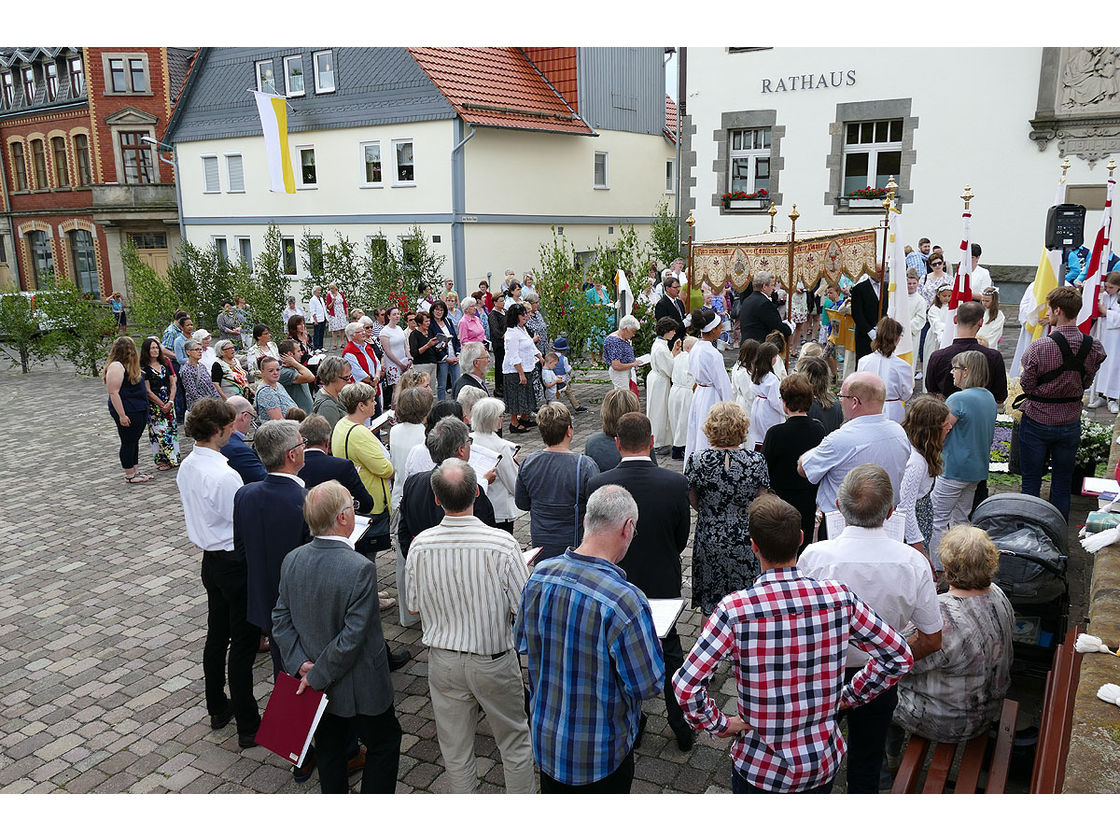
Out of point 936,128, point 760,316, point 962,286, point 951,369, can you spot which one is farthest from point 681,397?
point 936,128

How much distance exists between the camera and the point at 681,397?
9.52 meters

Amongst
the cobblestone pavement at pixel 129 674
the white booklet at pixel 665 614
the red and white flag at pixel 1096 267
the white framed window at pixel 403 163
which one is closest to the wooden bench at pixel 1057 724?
the cobblestone pavement at pixel 129 674

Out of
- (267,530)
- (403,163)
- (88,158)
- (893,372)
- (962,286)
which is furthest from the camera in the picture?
(88,158)

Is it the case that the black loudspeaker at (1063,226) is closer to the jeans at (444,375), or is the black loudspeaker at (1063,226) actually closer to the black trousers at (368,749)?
the jeans at (444,375)

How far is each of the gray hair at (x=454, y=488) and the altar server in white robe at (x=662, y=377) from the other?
6.03 meters

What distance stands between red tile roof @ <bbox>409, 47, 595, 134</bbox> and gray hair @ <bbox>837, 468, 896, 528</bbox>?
68.1ft

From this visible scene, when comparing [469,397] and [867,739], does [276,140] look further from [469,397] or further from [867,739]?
[867,739]

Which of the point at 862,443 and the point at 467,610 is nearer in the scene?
the point at 467,610

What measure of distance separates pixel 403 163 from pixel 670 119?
36.5 feet

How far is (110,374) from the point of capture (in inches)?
371

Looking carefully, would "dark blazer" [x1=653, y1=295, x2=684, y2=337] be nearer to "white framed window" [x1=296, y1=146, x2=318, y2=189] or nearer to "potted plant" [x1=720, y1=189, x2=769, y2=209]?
"potted plant" [x1=720, y1=189, x2=769, y2=209]

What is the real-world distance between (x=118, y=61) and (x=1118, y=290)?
38548 mm

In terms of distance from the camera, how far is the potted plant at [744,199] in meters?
19.9

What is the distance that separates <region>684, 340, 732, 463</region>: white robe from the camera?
8.35 m
